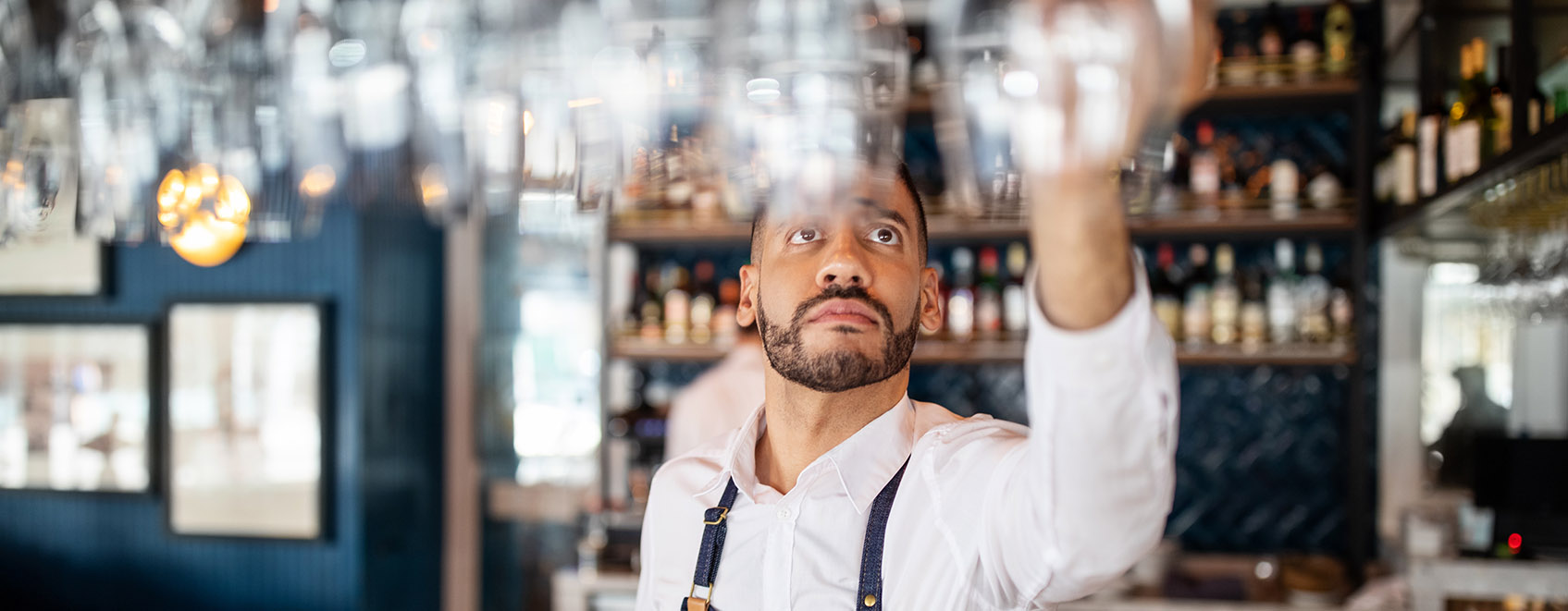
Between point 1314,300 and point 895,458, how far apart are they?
285cm

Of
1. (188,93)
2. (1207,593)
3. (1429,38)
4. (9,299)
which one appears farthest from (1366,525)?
(9,299)

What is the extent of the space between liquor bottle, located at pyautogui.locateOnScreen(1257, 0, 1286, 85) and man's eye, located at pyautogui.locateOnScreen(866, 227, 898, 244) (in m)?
2.78

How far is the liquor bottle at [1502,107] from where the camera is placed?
81.0 inches

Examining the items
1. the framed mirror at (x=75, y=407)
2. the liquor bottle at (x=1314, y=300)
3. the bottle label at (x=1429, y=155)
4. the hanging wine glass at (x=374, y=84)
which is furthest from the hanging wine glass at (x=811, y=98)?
the framed mirror at (x=75, y=407)

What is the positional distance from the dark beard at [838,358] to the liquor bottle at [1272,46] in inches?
112

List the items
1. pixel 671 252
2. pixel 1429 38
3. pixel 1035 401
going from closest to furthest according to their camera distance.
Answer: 1. pixel 1035 401
2. pixel 1429 38
3. pixel 671 252

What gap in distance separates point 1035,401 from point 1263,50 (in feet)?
11.0

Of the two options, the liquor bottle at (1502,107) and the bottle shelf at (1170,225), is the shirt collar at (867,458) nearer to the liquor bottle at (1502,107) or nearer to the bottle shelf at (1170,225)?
the liquor bottle at (1502,107)

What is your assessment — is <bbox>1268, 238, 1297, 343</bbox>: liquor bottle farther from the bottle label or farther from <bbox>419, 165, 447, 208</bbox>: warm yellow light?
<bbox>419, 165, 447, 208</bbox>: warm yellow light

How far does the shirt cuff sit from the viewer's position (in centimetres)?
73

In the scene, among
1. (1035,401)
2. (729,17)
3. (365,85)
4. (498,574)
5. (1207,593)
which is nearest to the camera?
(1035,401)

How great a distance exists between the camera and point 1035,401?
782 millimetres

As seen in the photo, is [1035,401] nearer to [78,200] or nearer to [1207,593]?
[78,200]

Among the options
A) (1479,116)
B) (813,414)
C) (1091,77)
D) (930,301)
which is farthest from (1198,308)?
(1091,77)
